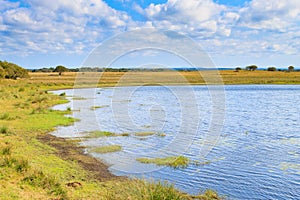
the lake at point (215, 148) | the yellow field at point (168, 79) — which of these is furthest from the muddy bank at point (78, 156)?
the yellow field at point (168, 79)

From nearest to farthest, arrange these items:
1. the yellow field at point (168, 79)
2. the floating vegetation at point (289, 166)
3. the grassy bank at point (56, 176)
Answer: the grassy bank at point (56, 176) < the floating vegetation at point (289, 166) < the yellow field at point (168, 79)

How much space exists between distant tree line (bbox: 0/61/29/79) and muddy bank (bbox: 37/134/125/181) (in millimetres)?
55362

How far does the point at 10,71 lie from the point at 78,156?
214ft

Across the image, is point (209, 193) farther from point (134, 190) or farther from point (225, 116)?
point (225, 116)

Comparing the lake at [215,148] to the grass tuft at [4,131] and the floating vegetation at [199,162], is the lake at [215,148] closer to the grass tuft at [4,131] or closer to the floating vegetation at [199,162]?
the floating vegetation at [199,162]

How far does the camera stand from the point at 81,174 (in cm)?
1167

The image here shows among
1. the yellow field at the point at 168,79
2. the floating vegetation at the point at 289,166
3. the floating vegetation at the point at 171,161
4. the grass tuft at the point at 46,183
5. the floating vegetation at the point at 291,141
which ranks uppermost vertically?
the yellow field at the point at 168,79

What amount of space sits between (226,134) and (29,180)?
44.9ft

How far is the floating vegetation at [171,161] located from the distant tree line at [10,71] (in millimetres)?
61094

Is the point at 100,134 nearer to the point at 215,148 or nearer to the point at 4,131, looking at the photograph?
the point at 4,131

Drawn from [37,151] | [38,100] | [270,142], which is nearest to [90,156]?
[37,151]

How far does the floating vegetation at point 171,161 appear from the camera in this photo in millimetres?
13565

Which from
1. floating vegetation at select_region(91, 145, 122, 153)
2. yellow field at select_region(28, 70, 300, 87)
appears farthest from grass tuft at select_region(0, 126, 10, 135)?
yellow field at select_region(28, 70, 300, 87)

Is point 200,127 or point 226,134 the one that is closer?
point 226,134
